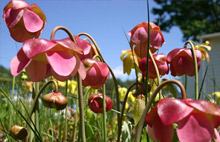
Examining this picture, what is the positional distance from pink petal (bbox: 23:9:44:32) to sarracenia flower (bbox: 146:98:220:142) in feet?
1.47

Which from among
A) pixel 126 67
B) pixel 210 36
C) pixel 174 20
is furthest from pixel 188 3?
pixel 126 67

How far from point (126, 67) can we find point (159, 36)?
40 cm

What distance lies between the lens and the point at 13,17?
2.62ft

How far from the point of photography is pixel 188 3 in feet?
61.1

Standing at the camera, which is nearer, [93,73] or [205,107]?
[205,107]

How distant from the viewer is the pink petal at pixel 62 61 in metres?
0.58

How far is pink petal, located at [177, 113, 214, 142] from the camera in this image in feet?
1.64

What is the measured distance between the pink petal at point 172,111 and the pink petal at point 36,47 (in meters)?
0.27

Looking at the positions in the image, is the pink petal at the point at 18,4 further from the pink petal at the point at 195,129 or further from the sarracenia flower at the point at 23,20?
the pink petal at the point at 195,129

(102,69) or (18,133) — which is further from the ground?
(102,69)

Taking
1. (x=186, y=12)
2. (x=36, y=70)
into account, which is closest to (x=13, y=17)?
(x=36, y=70)

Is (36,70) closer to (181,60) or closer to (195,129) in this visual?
(195,129)

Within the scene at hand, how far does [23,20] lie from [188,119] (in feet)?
1.80

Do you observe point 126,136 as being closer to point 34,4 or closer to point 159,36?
point 159,36
